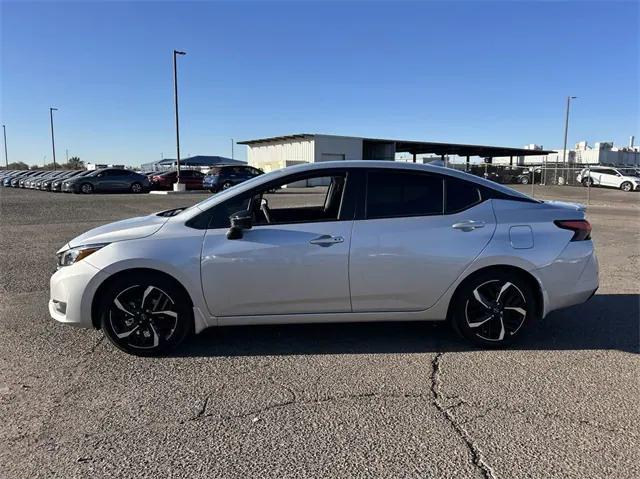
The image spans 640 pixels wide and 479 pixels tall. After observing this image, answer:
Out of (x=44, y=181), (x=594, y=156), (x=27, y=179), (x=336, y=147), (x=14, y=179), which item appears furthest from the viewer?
(x=594, y=156)

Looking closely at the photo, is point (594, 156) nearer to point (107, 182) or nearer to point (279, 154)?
point (279, 154)

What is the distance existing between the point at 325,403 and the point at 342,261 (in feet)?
3.89

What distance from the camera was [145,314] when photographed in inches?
161

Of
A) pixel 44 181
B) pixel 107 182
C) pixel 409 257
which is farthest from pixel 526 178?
pixel 409 257

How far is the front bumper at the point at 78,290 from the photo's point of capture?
13.2 ft

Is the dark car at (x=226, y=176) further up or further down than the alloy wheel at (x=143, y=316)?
further up

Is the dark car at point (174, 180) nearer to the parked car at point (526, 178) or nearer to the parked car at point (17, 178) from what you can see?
the parked car at point (17, 178)

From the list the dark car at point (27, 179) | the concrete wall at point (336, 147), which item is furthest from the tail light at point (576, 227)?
the dark car at point (27, 179)

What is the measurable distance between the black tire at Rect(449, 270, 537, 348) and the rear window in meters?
0.62

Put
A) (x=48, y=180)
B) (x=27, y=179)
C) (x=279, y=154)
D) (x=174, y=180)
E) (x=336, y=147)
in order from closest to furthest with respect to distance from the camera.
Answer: (x=174, y=180) → (x=48, y=180) → (x=27, y=179) → (x=336, y=147) → (x=279, y=154)

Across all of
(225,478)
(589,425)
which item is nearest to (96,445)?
(225,478)

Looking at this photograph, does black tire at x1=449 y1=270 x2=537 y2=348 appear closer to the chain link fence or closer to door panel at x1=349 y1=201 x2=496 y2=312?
door panel at x1=349 y1=201 x2=496 y2=312

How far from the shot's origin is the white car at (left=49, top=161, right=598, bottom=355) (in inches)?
159

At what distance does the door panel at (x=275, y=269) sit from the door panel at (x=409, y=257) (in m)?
0.14
